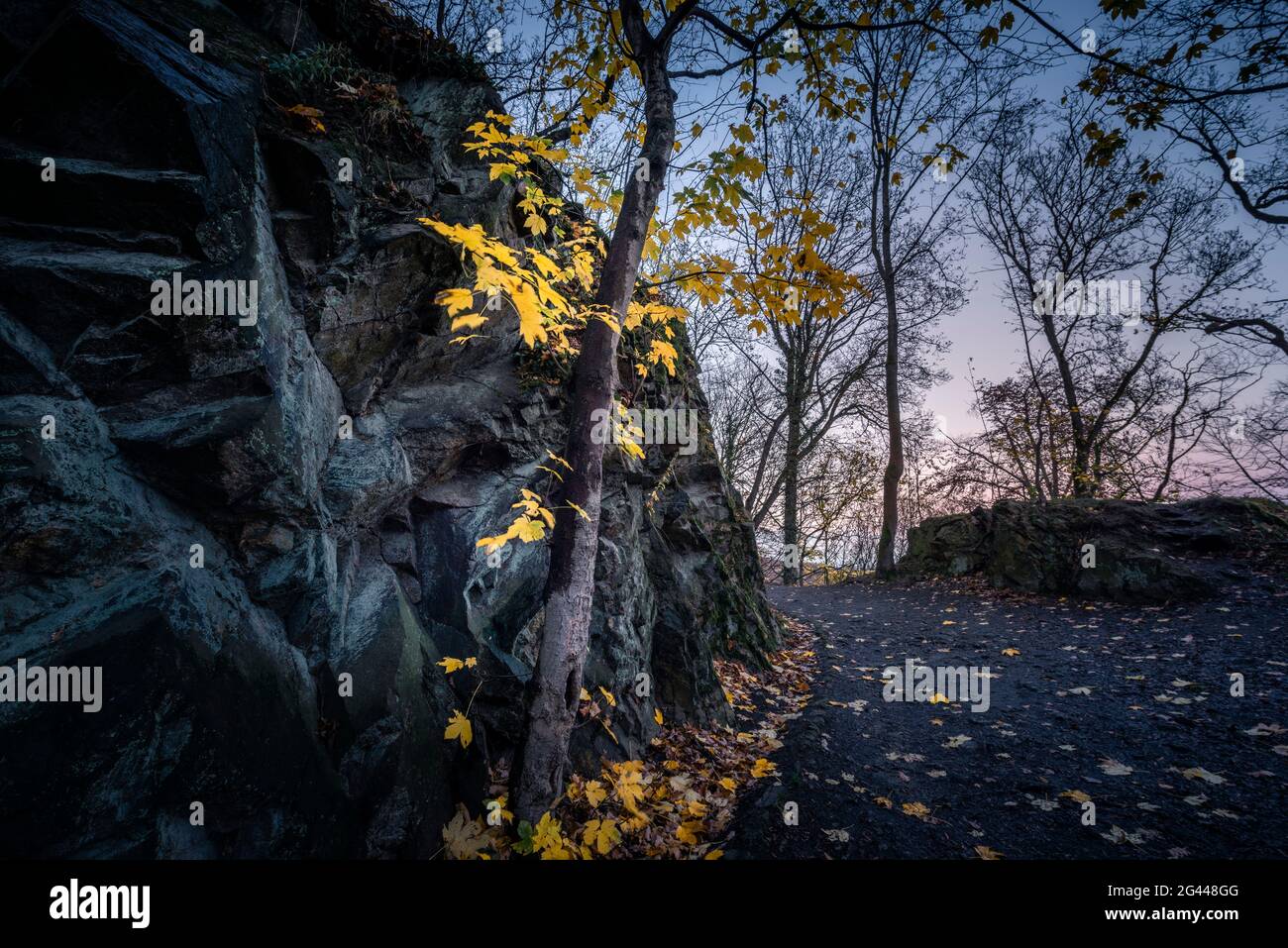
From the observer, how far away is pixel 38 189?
2.21 m

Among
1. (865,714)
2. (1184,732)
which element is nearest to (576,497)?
(865,714)

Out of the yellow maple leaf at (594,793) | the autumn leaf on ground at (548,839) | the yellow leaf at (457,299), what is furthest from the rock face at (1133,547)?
the yellow leaf at (457,299)

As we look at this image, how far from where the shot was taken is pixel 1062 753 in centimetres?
369

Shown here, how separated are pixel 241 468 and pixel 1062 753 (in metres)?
6.20

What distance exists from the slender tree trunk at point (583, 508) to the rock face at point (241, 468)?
572 millimetres

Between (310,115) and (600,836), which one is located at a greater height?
(310,115)

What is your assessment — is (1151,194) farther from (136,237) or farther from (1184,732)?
(136,237)

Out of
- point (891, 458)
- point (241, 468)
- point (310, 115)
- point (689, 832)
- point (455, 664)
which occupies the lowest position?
point (689, 832)

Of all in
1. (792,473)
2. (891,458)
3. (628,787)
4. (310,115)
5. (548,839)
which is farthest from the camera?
(792,473)

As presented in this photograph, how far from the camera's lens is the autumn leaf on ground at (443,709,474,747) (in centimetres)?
286

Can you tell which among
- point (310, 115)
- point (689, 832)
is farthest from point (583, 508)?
point (310, 115)

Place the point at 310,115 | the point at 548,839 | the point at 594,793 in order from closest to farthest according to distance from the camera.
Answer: the point at 548,839 → the point at 594,793 → the point at 310,115

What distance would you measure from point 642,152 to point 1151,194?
19427 mm

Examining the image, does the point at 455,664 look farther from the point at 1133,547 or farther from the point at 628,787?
the point at 1133,547
